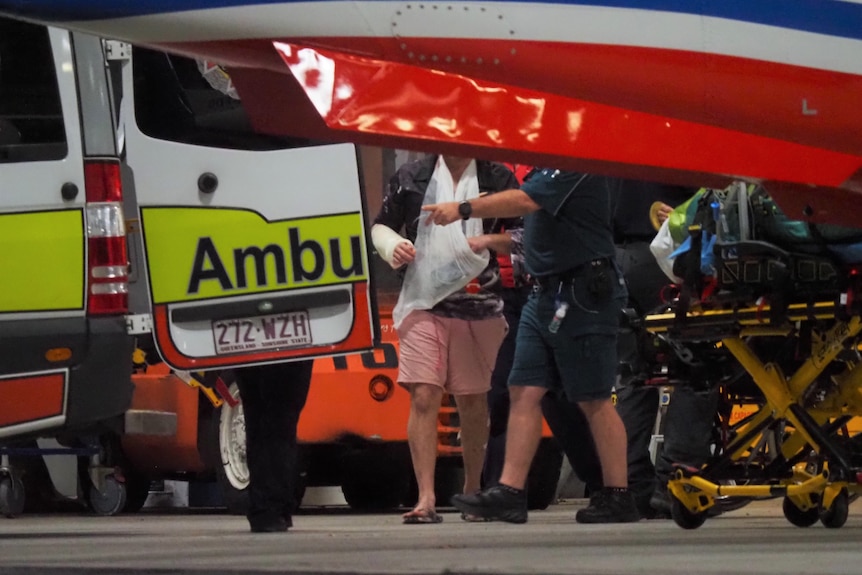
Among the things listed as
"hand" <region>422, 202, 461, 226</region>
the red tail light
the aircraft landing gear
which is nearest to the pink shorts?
"hand" <region>422, 202, 461, 226</region>

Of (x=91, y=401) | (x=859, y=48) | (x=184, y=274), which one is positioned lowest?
(x=91, y=401)

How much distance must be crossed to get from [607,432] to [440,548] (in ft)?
5.33

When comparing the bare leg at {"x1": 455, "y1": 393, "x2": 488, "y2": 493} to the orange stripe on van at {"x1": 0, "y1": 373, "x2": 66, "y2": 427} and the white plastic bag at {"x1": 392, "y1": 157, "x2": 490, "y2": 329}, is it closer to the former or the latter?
the white plastic bag at {"x1": 392, "y1": 157, "x2": 490, "y2": 329}

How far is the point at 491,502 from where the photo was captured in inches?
276

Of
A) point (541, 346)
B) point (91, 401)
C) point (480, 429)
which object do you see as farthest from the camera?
point (480, 429)

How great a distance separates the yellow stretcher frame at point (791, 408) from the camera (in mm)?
6250

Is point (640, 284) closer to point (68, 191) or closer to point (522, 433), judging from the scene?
point (522, 433)

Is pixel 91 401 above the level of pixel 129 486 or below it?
above

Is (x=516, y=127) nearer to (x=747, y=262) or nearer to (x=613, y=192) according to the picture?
(x=747, y=262)

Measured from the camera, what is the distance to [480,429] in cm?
770

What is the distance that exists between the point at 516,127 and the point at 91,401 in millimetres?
2153

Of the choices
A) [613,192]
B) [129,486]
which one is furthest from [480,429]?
[129,486]

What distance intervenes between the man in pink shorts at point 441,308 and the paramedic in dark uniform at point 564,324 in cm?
39

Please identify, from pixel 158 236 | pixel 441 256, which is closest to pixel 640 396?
pixel 441 256
